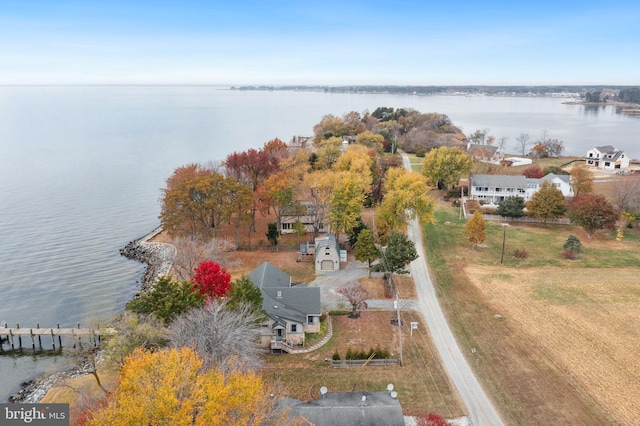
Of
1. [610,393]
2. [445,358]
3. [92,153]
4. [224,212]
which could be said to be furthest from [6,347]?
[92,153]

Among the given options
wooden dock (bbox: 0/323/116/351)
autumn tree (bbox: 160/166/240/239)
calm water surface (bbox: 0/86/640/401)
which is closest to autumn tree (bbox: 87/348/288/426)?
calm water surface (bbox: 0/86/640/401)

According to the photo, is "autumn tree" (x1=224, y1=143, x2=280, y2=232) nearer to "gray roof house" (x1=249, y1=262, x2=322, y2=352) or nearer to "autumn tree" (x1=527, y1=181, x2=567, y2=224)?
"gray roof house" (x1=249, y1=262, x2=322, y2=352)

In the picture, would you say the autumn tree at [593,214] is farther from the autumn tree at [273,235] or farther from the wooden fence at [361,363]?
the wooden fence at [361,363]

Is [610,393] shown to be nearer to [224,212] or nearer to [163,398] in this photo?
[163,398]

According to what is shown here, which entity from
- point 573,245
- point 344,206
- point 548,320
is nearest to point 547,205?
point 573,245

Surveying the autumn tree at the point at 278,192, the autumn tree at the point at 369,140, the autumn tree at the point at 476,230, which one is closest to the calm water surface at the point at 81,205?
the autumn tree at the point at 278,192

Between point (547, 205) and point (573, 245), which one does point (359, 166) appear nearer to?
point (547, 205)
